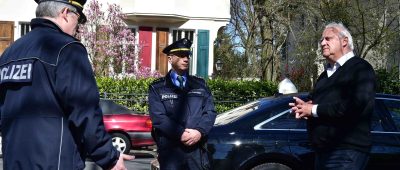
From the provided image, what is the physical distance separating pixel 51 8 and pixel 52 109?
0.58 m

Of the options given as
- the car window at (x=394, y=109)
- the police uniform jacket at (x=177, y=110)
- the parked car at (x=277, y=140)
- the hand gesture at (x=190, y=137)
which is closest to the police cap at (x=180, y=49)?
the police uniform jacket at (x=177, y=110)

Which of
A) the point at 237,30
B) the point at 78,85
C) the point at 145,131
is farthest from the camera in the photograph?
the point at 237,30

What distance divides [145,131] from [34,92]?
35.2 feet

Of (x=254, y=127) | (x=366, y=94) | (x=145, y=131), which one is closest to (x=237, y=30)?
(x=145, y=131)

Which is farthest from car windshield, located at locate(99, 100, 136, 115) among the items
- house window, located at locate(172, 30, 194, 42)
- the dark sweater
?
the dark sweater

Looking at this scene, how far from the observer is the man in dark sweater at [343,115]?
16.5 feet

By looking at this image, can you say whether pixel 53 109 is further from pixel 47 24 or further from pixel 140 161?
pixel 140 161

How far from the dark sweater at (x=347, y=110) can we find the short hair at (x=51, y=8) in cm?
215

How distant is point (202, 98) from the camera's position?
19.7 feet

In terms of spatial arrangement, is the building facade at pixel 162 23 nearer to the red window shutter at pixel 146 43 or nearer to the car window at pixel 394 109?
the red window shutter at pixel 146 43

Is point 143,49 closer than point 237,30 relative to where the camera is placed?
Yes

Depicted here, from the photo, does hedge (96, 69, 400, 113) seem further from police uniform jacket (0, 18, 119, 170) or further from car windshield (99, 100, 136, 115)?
police uniform jacket (0, 18, 119, 170)

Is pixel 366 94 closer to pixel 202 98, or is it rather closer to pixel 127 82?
pixel 202 98

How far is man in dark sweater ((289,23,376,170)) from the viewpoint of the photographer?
16.5ft
